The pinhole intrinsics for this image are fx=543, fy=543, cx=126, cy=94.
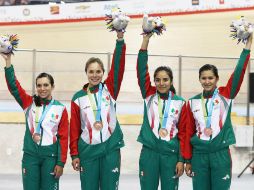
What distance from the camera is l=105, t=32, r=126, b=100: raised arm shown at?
5004 millimetres

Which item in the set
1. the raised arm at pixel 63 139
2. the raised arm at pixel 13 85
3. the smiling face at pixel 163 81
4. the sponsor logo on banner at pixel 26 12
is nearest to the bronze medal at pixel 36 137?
the raised arm at pixel 63 139

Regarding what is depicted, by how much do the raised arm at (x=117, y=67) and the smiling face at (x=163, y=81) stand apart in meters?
0.34

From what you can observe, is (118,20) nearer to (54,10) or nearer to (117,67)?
(117,67)

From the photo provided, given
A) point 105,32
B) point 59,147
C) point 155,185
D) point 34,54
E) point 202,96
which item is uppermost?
point 105,32

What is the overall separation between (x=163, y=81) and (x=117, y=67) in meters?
0.44

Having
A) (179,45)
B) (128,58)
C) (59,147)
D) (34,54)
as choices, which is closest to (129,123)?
(128,58)

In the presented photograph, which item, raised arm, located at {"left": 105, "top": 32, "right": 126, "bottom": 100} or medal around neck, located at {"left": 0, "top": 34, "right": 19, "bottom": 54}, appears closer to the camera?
raised arm, located at {"left": 105, "top": 32, "right": 126, "bottom": 100}

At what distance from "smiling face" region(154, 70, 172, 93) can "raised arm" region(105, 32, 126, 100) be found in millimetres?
343

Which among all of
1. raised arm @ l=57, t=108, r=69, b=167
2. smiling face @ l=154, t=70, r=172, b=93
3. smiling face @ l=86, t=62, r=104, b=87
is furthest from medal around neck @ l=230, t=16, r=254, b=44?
raised arm @ l=57, t=108, r=69, b=167

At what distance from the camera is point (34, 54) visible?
10.7 meters

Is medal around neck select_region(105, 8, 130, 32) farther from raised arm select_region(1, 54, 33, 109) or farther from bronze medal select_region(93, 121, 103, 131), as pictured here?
raised arm select_region(1, 54, 33, 109)

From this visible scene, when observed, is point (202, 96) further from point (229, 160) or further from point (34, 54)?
point (34, 54)

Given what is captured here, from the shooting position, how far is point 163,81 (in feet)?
16.4

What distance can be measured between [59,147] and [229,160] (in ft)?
5.18
